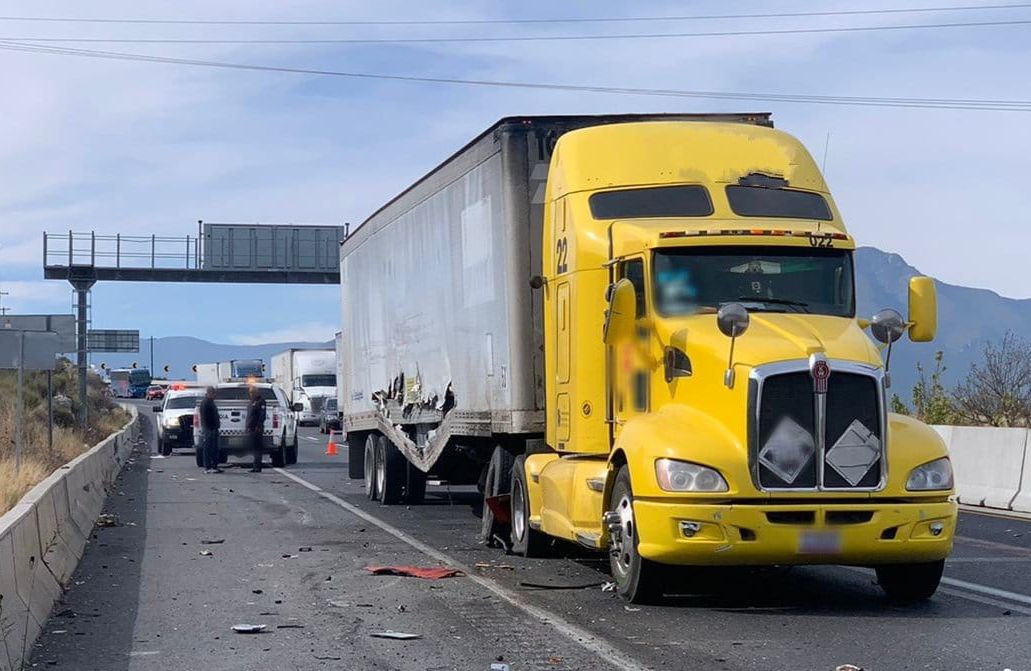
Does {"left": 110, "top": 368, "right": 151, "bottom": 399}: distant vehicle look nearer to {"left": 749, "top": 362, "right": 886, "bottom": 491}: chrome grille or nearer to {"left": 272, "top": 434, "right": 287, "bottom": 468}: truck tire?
{"left": 272, "top": 434, "right": 287, "bottom": 468}: truck tire

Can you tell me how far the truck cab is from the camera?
10289mm

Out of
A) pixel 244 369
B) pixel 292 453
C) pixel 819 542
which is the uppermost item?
pixel 244 369

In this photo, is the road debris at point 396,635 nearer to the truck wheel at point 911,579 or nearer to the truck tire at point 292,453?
the truck wheel at point 911,579

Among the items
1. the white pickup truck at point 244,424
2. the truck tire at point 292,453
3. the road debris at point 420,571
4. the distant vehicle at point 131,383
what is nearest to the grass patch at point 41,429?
the white pickup truck at point 244,424

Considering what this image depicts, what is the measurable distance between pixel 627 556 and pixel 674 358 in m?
1.48

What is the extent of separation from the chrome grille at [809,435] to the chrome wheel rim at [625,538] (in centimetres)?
105

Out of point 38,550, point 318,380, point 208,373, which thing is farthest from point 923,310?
point 208,373

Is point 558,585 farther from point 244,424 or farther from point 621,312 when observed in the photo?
point 244,424

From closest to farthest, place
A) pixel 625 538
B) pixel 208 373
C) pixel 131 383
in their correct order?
pixel 625 538
pixel 208 373
pixel 131 383

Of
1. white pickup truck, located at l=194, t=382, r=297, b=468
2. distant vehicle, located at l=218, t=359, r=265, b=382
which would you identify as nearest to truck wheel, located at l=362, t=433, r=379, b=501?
white pickup truck, located at l=194, t=382, r=297, b=468

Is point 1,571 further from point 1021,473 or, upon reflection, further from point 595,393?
point 1021,473

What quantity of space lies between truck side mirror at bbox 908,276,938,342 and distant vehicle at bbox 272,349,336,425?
4705 cm

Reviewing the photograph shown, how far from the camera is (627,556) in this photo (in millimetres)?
10984

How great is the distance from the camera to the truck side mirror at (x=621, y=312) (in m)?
11.3
